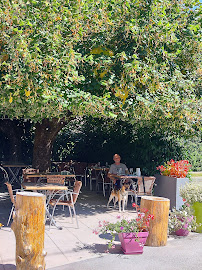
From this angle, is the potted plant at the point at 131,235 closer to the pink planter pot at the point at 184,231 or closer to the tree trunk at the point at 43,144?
the pink planter pot at the point at 184,231

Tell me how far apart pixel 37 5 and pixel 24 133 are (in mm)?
7449

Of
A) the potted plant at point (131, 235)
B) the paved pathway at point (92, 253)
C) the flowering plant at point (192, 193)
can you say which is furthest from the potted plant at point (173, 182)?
the potted plant at point (131, 235)

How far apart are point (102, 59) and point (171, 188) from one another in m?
3.39

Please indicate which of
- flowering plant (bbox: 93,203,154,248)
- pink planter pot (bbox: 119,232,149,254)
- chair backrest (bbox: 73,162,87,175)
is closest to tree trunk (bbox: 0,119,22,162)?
chair backrest (bbox: 73,162,87,175)

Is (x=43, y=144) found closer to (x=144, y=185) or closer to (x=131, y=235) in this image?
(x=144, y=185)

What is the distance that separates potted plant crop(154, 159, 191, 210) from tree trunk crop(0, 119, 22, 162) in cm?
602

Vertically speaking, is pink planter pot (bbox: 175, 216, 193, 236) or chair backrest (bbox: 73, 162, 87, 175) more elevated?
chair backrest (bbox: 73, 162, 87, 175)

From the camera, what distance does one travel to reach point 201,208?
6910 mm

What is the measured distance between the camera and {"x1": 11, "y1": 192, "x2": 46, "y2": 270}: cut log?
421 centimetres

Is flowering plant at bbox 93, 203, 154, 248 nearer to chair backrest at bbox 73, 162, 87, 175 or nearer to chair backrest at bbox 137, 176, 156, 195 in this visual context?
chair backrest at bbox 137, 176, 156, 195

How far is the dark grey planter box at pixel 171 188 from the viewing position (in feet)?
26.3

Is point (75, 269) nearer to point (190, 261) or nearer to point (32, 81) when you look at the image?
point (190, 261)

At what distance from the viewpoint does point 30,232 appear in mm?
4262

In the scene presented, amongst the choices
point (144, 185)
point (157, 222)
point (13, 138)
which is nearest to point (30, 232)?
point (157, 222)
